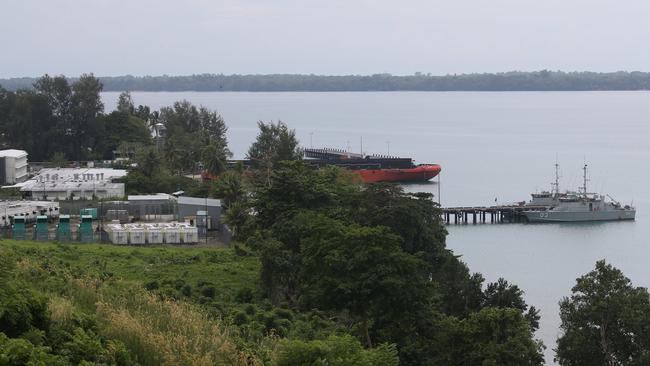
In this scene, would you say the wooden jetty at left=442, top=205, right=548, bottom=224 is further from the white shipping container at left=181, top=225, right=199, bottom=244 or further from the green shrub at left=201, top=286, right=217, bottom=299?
the green shrub at left=201, top=286, right=217, bottom=299

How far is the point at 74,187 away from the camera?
43.7m

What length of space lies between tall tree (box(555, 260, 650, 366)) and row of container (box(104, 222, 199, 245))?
17465mm

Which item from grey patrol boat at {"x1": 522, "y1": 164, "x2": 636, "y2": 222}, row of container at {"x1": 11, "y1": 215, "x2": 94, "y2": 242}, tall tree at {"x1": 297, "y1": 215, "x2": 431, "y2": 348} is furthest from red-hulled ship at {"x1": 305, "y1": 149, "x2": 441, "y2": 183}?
tall tree at {"x1": 297, "y1": 215, "x2": 431, "y2": 348}

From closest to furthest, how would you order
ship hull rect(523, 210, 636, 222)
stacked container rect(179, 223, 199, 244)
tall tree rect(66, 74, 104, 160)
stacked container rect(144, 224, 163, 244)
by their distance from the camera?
Result: stacked container rect(144, 224, 163, 244)
stacked container rect(179, 223, 199, 244)
ship hull rect(523, 210, 636, 222)
tall tree rect(66, 74, 104, 160)

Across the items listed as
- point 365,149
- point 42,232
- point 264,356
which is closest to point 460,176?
point 365,149

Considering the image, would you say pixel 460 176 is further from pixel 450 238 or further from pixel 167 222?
pixel 167 222

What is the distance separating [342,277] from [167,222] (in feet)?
56.3

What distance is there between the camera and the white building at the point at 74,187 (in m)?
43.0

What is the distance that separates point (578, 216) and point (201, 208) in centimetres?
2392

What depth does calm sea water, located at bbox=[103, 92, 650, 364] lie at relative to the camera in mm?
38781

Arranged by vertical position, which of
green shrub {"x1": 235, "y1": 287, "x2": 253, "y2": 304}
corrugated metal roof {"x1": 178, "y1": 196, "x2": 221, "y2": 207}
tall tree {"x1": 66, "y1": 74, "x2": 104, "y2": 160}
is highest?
tall tree {"x1": 66, "y1": 74, "x2": 104, "y2": 160}

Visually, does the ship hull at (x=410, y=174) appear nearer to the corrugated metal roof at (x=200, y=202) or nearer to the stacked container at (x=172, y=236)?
the corrugated metal roof at (x=200, y=202)

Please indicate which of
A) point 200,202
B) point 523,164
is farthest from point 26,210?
point 523,164

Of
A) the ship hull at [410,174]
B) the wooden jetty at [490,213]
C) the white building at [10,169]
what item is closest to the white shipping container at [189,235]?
the white building at [10,169]
